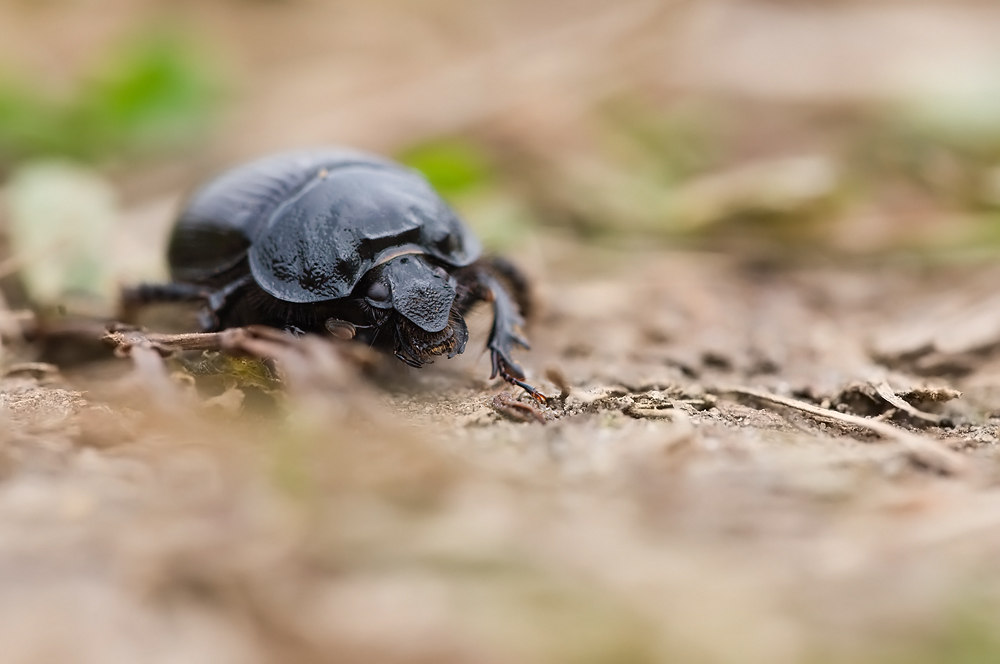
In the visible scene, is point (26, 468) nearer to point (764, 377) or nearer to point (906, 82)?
point (764, 377)

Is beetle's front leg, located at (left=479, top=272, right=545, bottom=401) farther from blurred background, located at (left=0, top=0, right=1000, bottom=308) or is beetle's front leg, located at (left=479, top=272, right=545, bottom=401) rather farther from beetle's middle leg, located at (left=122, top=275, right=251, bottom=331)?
blurred background, located at (left=0, top=0, right=1000, bottom=308)

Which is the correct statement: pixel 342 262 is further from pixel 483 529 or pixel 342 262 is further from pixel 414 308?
pixel 483 529

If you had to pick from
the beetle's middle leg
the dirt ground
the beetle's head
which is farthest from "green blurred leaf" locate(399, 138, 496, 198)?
the dirt ground

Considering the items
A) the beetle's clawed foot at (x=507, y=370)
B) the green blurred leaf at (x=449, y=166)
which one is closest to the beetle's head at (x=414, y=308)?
the beetle's clawed foot at (x=507, y=370)

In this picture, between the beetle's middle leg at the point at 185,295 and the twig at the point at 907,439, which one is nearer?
the twig at the point at 907,439

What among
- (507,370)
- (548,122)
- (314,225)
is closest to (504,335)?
(507,370)

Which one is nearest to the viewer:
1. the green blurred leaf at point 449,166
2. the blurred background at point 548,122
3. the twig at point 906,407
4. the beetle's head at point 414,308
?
the twig at point 906,407

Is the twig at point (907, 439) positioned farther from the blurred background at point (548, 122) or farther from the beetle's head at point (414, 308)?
the blurred background at point (548, 122)
